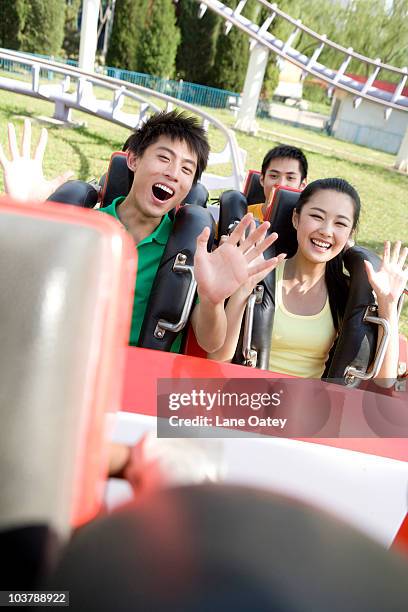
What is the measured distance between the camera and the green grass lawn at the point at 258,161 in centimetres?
618

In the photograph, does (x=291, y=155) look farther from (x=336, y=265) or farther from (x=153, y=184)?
(x=153, y=184)

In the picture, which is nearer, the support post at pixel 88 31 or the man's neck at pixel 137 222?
the man's neck at pixel 137 222

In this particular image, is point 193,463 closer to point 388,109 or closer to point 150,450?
point 150,450

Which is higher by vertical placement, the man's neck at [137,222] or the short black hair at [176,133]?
the short black hair at [176,133]

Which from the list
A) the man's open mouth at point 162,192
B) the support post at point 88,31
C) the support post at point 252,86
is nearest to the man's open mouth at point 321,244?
the man's open mouth at point 162,192

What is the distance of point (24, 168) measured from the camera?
154 centimetres

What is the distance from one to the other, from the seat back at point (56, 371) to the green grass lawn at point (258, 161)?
3.51 meters

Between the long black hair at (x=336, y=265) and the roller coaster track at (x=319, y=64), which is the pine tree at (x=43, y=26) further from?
the long black hair at (x=336, y=265)

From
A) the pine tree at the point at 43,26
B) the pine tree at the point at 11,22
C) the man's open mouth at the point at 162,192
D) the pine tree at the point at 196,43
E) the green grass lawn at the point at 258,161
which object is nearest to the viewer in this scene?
the man's open mouth at the point at 162,192

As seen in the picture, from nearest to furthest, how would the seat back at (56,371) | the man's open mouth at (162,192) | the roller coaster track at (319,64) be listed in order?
the seat back at (56,371) → the man's open mouth at (162,192) → the roller coaster track at (319,64)

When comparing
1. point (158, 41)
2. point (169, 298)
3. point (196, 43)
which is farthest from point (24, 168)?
point (196, 43)

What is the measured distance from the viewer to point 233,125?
1268 cm

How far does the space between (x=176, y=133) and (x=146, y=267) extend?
0.46 m

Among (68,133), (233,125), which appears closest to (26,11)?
(233,125)
